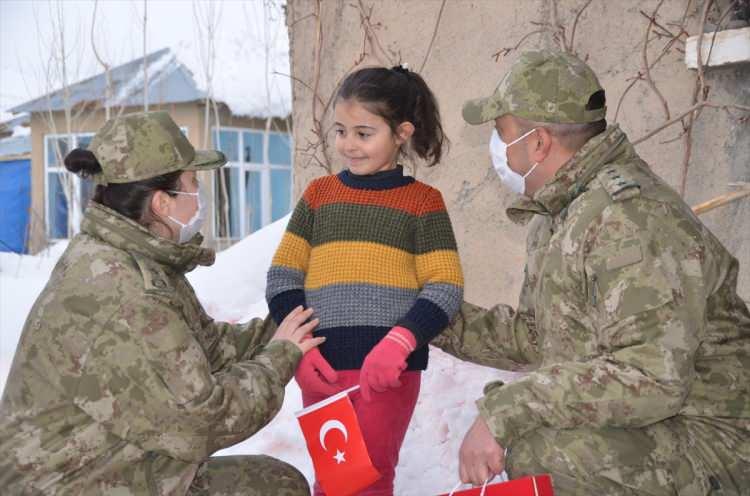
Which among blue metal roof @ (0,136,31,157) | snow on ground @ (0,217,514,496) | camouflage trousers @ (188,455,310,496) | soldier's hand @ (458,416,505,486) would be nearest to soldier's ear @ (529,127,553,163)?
soldier's hand @ (458,416,505,486)

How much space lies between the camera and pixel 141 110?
14.4 meters

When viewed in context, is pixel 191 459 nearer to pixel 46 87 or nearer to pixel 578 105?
pixel 578 105

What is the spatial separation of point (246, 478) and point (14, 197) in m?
16.1

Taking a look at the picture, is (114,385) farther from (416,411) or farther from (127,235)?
(416,411)

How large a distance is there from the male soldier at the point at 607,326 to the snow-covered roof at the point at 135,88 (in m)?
11.4

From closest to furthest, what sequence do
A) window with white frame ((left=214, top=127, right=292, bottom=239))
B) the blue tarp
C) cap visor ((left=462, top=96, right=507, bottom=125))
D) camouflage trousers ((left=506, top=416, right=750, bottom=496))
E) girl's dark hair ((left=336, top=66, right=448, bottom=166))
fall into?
camouflage trousers ((left=506, top=416, right=750, bottom=496)), cap visor ((left=462, top=96, right=507, bottom=125)), girl's dark hair ((left=336, top=66, right=448, bottom=166)), window with white frame ((left=214, top=127, right=292, bottom=239)), the blue tarp

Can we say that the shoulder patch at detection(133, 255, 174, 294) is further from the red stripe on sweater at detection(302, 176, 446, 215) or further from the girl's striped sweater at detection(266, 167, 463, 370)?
the red stripe on sweater at detection(302, 176, 446, 215)

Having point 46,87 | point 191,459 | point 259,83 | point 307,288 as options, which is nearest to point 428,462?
point 307,288

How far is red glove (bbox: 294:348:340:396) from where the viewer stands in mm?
2473

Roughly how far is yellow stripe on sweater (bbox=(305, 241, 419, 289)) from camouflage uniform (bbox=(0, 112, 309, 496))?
Result: 404 mm

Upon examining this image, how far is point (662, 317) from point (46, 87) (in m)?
13.1

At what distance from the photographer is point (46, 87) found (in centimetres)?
1344

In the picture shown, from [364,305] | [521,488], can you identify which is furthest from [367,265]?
[521,488]

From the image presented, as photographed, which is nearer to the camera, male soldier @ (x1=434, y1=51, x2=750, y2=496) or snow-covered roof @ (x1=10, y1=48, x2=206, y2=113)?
male soldier @ (x1=434, y1=51, x2=750, y2=496)
